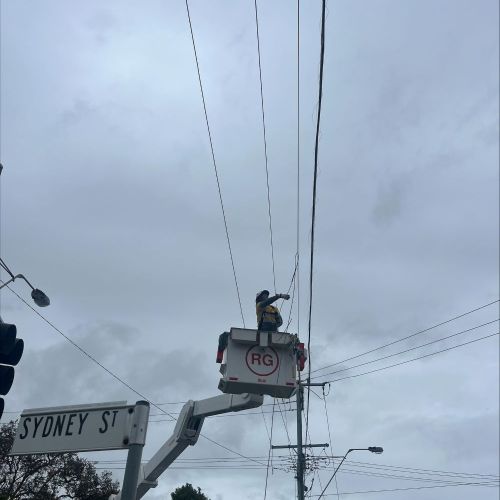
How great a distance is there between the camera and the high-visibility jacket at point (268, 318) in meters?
10.3

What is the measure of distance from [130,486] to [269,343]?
18.4 ft

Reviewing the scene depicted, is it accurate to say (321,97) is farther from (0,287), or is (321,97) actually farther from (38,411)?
(0,287)

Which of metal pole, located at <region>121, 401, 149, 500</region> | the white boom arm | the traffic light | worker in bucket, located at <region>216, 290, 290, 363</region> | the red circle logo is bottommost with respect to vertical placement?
metal pole, located at <region>121, 401, 149, 500</region>

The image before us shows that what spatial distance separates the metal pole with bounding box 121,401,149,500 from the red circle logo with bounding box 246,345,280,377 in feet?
16.8

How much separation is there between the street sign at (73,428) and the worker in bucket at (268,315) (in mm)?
5295

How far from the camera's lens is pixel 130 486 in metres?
4.42

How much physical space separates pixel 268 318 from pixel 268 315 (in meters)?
0.06

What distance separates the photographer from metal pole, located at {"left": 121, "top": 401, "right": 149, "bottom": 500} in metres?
4.42

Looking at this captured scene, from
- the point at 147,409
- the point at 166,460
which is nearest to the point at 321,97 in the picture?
the point at 147,409

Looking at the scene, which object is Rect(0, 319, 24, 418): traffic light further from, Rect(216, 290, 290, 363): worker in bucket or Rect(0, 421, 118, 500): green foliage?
Rect(0, 421, 118, 500): green foliage

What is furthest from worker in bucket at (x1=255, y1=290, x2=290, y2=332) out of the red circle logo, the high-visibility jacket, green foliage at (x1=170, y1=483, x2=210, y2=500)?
green foliage at (x1=170, y1=483, x2=210, y2=500)

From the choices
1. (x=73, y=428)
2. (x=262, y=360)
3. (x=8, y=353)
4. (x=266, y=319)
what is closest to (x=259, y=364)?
(x=262, y=360)

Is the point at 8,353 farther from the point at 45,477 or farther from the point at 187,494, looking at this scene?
the point at 187,494

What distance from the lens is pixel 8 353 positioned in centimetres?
530
